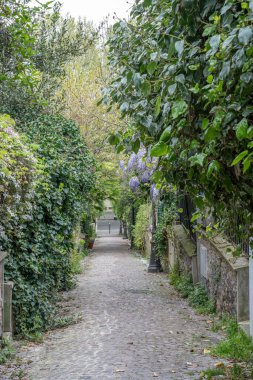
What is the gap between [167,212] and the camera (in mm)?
18078

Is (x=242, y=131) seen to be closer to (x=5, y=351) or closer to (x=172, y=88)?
(x=172, y=88)

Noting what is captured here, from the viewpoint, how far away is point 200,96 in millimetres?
3857

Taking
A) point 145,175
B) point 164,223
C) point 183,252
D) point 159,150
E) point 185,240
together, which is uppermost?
point 145,175

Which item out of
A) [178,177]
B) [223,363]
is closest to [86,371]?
[223,363]

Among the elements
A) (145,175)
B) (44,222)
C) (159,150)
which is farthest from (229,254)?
(159,150)

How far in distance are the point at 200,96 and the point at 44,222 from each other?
283 inches

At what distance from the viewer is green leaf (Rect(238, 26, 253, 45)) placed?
304cm

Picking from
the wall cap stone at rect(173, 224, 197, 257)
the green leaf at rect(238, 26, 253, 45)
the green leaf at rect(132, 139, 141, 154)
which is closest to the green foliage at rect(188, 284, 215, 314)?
the wall cap stone at rect(173, 224, 197, 257)

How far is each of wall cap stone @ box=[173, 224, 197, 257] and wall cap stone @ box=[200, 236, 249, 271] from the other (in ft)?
9.87

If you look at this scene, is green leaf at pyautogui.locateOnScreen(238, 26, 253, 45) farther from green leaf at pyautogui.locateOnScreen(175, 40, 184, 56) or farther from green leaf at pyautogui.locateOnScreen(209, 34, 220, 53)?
green leaf at pyautogui.locateOnScreen(175, 40, 184, 56)

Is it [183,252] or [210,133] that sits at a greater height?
[210,133]

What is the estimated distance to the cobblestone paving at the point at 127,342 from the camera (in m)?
6.79

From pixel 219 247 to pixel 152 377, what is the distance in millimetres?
4624

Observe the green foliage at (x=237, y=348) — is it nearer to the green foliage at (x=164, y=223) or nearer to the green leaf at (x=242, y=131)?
the green leaf at (x=242, y=131)
